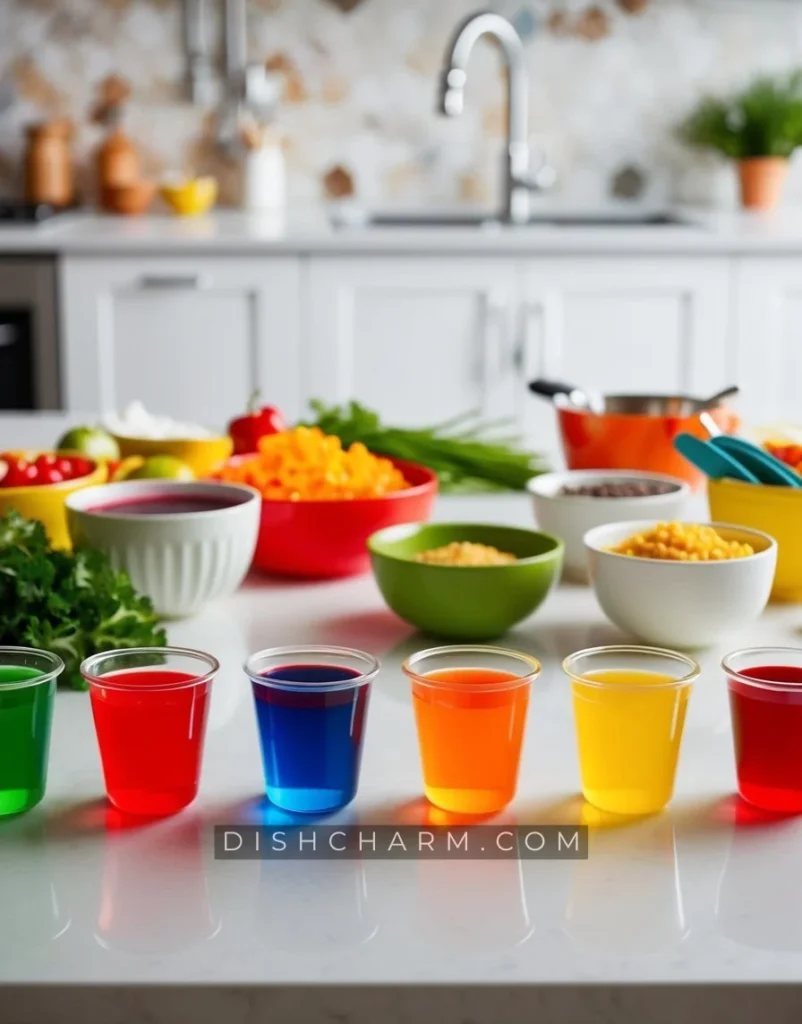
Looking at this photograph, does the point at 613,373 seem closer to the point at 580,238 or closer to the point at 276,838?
the point at 580,238

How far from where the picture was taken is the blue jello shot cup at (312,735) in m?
0.87

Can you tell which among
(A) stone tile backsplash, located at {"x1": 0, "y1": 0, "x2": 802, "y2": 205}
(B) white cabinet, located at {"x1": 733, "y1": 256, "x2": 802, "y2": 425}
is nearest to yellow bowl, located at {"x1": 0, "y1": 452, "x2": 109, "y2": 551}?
(B) white cabinet, located at {"x1": 733, "y1": 256, "x2": 802, "y2": 425}

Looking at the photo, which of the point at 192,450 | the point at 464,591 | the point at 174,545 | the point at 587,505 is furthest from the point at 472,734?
the point at 192,450

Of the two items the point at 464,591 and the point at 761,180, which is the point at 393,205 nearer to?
the point at 761,180

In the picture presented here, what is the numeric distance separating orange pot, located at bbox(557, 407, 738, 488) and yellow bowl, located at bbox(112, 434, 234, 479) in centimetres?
41

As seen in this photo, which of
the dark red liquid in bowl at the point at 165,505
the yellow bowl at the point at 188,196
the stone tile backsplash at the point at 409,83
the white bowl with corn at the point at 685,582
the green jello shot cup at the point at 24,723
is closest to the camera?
the green jello shot cup at the point at 24,723

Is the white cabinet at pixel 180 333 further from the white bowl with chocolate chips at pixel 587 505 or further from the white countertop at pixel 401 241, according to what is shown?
the white bowl with chocolate chips at pixel 587 505

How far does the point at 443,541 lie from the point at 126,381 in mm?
2228

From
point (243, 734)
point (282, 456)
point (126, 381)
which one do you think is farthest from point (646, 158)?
point (243, 734)

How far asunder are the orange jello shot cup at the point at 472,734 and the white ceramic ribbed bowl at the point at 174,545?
1.36 ft

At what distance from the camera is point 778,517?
1336 mm

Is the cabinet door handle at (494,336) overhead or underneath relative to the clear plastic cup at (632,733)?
overhead

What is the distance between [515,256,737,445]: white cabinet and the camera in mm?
3414

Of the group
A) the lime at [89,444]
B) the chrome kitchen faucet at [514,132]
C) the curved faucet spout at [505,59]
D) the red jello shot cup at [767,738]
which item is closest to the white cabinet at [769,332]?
the chrome kitchen faucet at [514,132]
